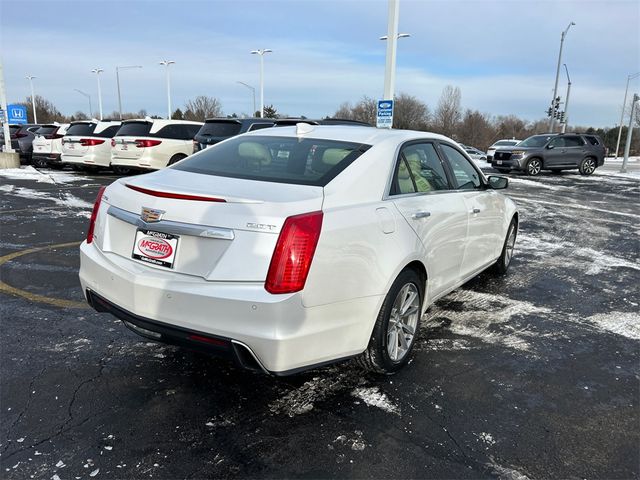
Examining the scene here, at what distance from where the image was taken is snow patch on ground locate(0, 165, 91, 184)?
47.7 feet

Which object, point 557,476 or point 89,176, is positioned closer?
point 557,476

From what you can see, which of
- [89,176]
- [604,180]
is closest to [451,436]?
[89,176]

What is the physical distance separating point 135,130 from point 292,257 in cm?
1325

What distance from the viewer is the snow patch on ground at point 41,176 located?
47.7ft

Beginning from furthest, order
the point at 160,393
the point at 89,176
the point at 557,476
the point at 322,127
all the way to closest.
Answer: the point at 89,176
the point at 322,127
the point at 160,393
the point at 557,476

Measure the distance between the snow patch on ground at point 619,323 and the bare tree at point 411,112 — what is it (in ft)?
217

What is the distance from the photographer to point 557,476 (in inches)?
97.8

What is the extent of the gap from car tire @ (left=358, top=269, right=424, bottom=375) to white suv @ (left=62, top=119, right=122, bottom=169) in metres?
14.2

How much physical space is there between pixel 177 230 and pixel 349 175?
1095 millimetres

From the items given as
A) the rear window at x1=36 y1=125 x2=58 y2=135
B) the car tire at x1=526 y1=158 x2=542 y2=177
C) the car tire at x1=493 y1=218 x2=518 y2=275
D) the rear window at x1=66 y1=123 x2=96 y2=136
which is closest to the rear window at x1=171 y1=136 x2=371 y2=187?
the car tire at x1=493 y1=218 x2=518 y2=275

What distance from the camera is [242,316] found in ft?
8.42

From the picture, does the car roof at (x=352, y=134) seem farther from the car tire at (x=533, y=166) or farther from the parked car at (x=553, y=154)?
the car tire at (x=533, y=166)

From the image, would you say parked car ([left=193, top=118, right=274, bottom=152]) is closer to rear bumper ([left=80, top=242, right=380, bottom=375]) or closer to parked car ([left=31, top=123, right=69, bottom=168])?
parked car ([left=31, top=123, right=69, bottom=168])

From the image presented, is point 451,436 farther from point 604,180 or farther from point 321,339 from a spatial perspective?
point 604,180
